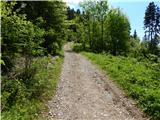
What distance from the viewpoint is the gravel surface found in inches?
653

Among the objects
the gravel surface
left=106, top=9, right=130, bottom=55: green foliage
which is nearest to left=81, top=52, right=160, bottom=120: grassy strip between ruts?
the gravel surface

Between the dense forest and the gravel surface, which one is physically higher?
the dense forest

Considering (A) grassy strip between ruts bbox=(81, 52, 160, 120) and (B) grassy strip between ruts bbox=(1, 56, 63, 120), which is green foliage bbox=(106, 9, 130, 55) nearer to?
(A) grassy strip between ruts bbox=(81, 52, 160, 120)

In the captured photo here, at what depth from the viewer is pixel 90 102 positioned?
1895 centimetres

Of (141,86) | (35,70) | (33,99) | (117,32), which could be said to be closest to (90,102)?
(33,99)

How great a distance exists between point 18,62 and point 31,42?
5.37 metres

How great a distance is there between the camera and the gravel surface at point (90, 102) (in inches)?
653

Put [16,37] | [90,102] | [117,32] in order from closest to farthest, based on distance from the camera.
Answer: [90,102], [16,37], [117,32]

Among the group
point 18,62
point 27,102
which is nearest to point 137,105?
point 27,102

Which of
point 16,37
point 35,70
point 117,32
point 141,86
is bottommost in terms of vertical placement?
point 141,86

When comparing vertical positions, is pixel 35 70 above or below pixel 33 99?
above

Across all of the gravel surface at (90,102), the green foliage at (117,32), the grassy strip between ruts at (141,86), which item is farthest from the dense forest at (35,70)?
the green foliage at (117,32)

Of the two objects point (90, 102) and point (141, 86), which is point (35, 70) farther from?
point (141, 86)

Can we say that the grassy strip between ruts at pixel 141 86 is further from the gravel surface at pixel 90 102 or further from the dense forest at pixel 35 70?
the gravel surface at pixel 90 102
